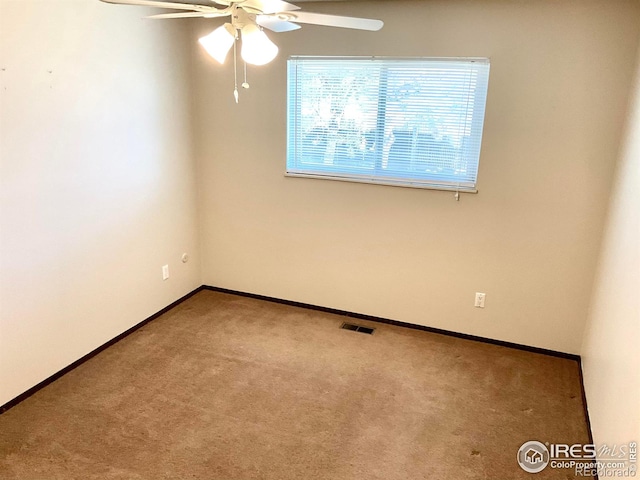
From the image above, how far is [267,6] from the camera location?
1653 mm

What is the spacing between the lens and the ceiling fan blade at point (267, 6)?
160 centimetres

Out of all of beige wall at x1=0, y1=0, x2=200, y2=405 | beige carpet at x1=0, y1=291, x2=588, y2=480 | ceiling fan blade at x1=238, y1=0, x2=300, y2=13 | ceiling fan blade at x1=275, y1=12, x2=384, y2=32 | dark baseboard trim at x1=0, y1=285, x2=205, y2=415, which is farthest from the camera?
dark baseboard trim at x1=0, y1=285, x2=205, y2=415

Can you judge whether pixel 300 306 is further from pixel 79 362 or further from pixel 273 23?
pixel 273 23

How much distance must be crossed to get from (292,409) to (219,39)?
1.90 metres

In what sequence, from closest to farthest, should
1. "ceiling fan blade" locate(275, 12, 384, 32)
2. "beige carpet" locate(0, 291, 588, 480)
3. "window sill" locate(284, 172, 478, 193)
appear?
"ceiling fan blade" locate(275, 12, 384, 32) → "beige carpet" locate(0, 291, 588, 480) → "window sill" locate(284, 172, 478, 193)

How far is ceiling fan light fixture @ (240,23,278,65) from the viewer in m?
1.86

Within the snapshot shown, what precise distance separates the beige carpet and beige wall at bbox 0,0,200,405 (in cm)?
30

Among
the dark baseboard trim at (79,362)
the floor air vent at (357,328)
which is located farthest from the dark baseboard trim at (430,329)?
the dark baseboard trim at (79,362)

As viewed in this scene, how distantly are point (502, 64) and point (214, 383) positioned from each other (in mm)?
2644

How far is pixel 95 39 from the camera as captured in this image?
2.76 metres

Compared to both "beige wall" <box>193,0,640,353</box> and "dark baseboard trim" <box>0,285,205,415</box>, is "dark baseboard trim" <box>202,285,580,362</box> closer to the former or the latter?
"beige wall" <box>193,0,640,353</box>

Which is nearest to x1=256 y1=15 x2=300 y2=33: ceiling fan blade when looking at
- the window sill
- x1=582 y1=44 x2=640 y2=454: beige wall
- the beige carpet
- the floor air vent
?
the window sill

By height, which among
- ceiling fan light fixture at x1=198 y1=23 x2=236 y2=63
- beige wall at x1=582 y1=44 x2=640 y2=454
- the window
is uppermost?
ceiling fan light fixture at x1=198 y1=23 x2=236 y2=63

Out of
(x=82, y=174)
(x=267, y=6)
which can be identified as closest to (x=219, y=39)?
(x=267, y=6)
